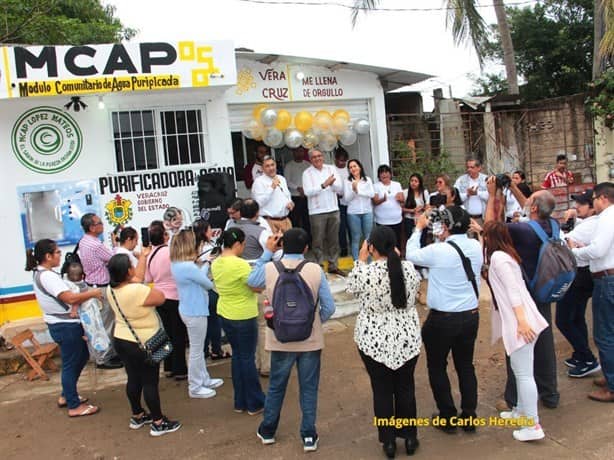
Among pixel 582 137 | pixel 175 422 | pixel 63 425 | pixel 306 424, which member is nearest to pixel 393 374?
pixel 306 424

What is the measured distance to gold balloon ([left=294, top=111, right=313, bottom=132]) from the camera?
875 centimetres

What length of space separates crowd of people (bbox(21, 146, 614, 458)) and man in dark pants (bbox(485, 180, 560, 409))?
10 mm

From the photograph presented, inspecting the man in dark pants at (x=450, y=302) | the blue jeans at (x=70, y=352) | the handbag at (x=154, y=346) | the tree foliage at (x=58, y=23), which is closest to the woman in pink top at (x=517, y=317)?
the man in dark pants at (x=450, y=302)

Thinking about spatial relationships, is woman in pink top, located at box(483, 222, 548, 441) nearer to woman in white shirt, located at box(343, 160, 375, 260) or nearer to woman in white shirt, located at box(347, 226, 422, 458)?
woman in white shirt, located at box(347, 226, 422, 458)

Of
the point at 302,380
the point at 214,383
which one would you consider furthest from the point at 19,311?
the point at 302,380

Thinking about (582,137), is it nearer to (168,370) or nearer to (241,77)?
(241,77)

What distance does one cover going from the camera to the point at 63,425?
205 inches

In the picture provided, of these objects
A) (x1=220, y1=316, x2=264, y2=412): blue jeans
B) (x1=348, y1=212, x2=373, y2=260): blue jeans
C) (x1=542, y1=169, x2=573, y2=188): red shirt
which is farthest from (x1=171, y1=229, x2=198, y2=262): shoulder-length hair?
(x1=542, y1=169, x2=573, y2=188): red shirt

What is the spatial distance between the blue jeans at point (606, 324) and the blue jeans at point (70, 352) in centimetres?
463

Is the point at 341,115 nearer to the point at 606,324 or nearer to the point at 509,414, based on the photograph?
the point at 606,324

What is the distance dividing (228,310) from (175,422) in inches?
43.5

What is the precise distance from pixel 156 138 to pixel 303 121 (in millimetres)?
2196

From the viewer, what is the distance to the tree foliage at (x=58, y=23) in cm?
1049

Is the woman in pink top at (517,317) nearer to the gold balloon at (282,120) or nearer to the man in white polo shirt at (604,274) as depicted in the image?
the man in white polo shirt at (604,274)
